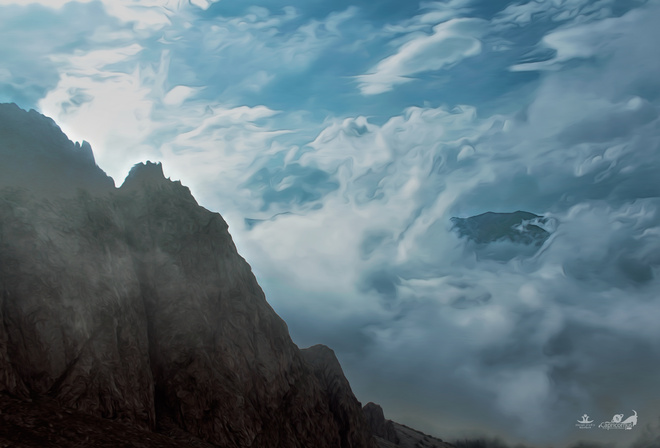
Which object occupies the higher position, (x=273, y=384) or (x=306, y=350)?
(x=306, y=350)

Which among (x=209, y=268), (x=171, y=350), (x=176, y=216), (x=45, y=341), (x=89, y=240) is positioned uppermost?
(x=176, y=216)

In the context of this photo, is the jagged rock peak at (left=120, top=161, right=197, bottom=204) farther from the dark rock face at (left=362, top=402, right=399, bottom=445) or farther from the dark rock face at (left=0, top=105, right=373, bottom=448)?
the dark rock face at (left=362, top=402, right=399, bottom=445)

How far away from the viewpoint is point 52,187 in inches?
1597

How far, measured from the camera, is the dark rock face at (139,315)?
33.2 m

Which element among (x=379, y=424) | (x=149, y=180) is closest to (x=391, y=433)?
(x=379, y=424)

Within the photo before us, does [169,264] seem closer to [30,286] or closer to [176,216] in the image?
[176,216]

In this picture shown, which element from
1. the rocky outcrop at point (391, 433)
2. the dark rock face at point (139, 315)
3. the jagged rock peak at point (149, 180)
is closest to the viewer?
the dark rock face at point (139, 315)

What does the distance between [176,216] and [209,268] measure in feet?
19.1

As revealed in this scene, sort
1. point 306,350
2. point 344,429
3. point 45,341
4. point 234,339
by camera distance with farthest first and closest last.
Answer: point 306,350, point 344,429, point 234,339, point 45,341

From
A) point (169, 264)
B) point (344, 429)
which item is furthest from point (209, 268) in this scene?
point (344, 429)

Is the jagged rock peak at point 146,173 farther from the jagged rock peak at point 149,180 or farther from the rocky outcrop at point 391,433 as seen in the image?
the rocky outcrop at point 391,433

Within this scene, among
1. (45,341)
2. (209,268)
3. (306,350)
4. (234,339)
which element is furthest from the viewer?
(306,350)


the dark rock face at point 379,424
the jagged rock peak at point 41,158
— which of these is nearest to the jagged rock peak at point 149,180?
the jagged rock peak at point 41,158

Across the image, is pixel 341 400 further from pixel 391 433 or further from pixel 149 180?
pixel 391 433
